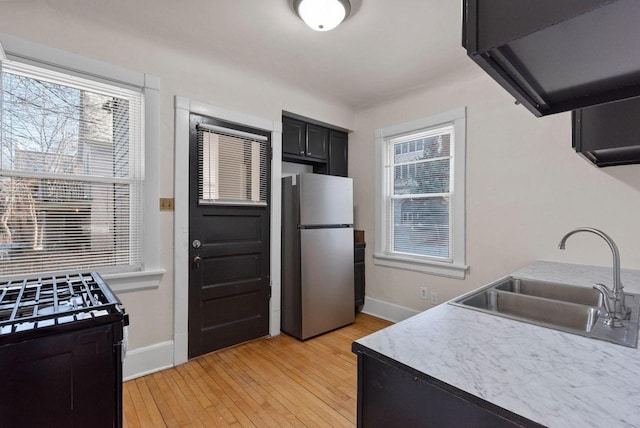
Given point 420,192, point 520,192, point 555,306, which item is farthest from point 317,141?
point 555,306

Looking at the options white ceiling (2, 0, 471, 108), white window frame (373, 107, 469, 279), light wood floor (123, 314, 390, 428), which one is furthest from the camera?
white window frame (373, 107, 469, 279)

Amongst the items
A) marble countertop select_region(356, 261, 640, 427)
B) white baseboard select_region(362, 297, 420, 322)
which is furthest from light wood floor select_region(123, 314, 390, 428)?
marble countertop select_region(356, 261, 640, 427)

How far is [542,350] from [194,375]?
7.59 ft

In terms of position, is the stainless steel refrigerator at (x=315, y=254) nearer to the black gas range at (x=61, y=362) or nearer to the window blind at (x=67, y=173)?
the window blind at (x=67, y=173)

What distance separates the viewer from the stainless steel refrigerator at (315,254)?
298 centimetres

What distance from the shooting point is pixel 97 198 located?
85.0 inches

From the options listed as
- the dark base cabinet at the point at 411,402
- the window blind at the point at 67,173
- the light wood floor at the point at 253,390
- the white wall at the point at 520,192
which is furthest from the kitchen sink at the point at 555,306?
the window blind at the point at 67,173

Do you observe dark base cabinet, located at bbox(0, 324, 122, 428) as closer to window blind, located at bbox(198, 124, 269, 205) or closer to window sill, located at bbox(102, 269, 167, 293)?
window sill, located at bbox(102, 269, 167, 293)

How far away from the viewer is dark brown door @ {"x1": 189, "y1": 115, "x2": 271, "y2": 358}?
2.59 metres

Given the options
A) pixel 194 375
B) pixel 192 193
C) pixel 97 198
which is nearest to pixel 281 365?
pixel 194 375

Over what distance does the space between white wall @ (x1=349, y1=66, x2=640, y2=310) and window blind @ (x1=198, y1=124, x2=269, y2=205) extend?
1752mm

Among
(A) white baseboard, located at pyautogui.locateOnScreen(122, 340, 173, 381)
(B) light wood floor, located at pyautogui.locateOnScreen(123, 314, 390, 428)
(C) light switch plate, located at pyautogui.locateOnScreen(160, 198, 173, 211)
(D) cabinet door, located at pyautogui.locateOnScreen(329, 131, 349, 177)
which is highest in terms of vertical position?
(D) cabinet door, located at pyautogui.locateOnScreen(329, 131, 349, 177)

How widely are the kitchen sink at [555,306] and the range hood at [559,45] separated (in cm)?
76

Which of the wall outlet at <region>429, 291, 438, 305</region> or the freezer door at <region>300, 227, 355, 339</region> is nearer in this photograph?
the freezer door at <region>300, 227, 355, 339</region>
